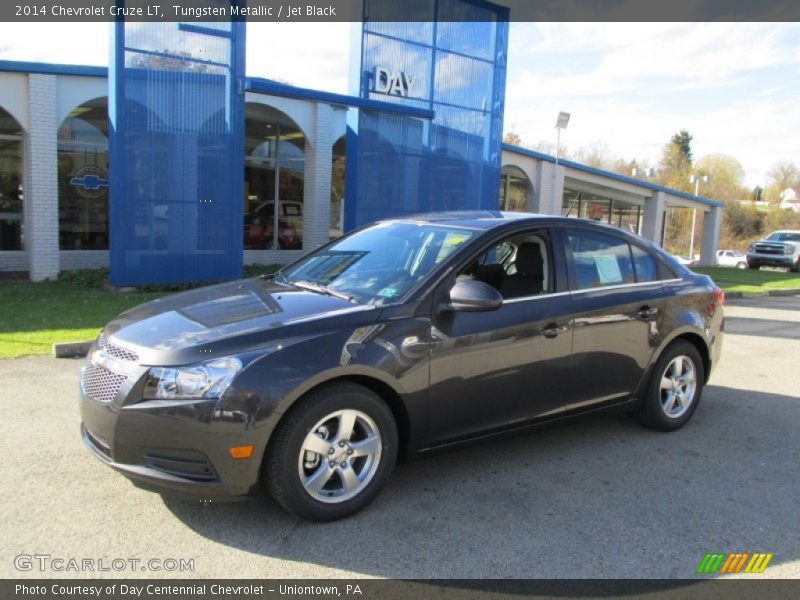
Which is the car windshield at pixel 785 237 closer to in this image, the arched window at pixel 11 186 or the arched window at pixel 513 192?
the arched window at pixel 513 192

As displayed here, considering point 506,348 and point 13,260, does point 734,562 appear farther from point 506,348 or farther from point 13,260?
point 13,260

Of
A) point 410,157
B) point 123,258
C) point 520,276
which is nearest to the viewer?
point 520,276

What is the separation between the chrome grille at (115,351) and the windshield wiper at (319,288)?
1205 millimetres

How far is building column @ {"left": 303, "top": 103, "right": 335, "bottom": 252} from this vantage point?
16.8 meters

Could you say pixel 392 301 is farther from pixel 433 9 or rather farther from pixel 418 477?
pixel 433 9

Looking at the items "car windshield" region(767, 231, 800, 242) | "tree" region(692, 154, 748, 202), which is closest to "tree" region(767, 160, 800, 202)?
"tree" region(692, 154, 748, 202)

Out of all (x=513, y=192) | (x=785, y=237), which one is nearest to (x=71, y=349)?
(x=513, y=192)

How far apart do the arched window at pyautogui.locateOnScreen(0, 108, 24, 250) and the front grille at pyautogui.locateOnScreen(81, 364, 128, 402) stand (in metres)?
13.0

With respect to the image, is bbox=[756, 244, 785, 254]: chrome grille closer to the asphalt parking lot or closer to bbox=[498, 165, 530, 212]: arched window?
bbox=[498, 165, 530, 212]: arched window

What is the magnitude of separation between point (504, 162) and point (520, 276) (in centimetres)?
1797

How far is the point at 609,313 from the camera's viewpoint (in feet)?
15.4

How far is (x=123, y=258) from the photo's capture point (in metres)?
11.7

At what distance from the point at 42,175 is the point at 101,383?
36.9 feet

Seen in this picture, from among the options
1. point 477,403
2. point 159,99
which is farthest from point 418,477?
point 159,99
